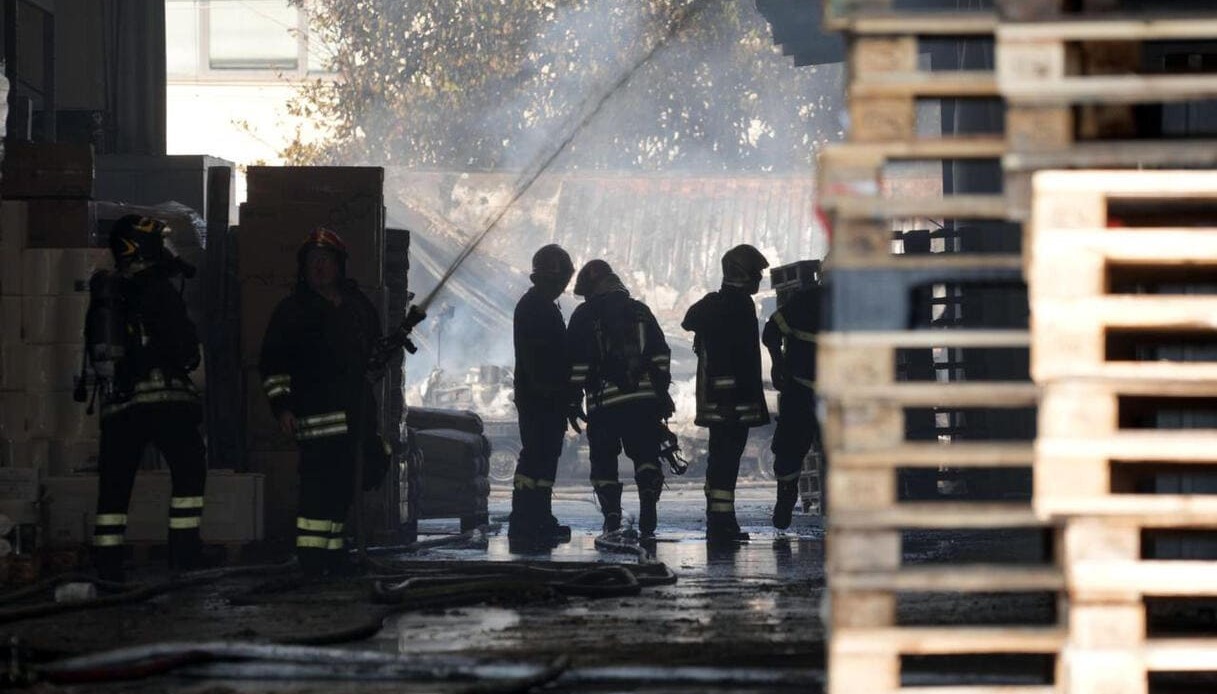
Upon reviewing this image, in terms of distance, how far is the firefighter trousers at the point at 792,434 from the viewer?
14977 mm

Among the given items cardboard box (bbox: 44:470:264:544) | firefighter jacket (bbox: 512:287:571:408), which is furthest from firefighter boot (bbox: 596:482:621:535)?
cardboard box (bbox: 44:470:264:544)

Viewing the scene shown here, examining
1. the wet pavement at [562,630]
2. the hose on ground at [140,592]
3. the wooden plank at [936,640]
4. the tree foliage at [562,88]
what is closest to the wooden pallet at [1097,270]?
the wooden plank at [936,640]

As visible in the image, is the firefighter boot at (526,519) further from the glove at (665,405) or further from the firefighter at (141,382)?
the firefighter at (141,382)

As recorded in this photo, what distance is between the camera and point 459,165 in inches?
1480

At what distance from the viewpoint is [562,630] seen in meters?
8.03

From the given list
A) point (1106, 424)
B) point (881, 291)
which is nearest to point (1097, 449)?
point (1106, 424)

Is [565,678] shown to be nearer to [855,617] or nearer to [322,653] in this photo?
[322,653]

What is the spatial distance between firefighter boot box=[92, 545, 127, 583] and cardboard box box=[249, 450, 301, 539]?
5.63ft

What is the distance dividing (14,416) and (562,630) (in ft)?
17.7

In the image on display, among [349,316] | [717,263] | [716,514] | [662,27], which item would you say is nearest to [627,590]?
[349,316]

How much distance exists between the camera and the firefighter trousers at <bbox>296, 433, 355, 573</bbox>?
10406mm

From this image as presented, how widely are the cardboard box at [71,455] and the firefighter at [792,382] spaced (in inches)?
183

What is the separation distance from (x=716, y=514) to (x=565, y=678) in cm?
752

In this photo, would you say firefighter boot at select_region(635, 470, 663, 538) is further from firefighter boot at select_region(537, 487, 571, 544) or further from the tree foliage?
the tree foliage
